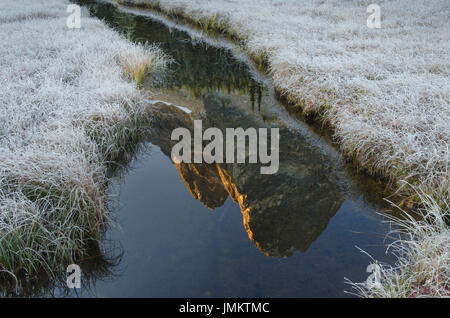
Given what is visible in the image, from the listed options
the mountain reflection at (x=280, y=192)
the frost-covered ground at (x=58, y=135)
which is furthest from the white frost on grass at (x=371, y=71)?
the frost-covered ground at (x=58, y=135)

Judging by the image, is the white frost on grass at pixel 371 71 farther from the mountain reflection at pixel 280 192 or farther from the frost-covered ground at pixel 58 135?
the frost-covered ground at pixel 58 135

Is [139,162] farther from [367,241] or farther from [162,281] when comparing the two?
[367,241]

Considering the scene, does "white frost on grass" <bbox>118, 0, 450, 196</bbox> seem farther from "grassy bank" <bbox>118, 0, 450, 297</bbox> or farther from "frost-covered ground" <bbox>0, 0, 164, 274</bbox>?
"frost-covered ground" <bbox>0, 0, 164, 274</bbox>

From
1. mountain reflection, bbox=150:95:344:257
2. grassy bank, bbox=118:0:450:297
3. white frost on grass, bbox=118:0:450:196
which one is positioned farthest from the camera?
white frost on grass, bbox=118:0:450:196

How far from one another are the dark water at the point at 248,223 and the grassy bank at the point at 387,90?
392mm

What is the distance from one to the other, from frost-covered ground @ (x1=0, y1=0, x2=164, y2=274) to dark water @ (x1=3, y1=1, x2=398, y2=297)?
0.39m

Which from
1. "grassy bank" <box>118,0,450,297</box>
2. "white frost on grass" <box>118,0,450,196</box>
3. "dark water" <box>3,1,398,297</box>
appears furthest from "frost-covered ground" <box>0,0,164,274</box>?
"white frost on grass" <box>118,0,450,196</box>

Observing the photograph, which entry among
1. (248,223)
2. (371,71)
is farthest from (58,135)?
(371,71)

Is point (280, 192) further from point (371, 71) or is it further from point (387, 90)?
point (371, 71)

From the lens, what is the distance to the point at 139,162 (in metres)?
5.27

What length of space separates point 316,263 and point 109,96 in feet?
15.7

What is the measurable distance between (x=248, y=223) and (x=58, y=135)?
2.99 m

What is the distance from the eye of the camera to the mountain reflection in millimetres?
3729

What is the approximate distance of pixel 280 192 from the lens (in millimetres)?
4473
